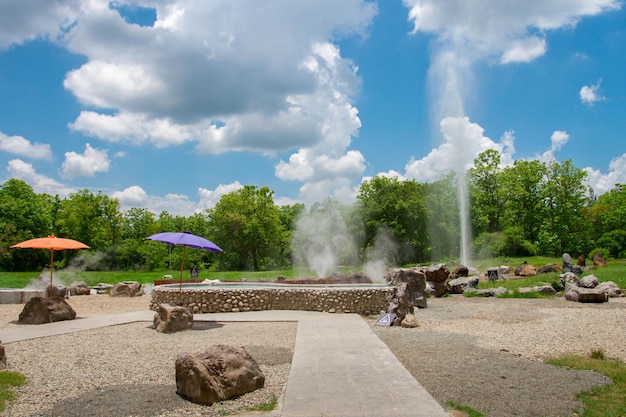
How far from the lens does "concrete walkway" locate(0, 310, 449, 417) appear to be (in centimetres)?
534

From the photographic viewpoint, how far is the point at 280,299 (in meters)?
15.9

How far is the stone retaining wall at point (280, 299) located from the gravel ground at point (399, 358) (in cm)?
173

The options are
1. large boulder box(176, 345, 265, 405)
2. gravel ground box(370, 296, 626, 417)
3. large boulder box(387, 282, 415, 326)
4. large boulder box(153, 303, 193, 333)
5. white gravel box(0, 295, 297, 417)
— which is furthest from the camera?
large boulder box(387, 282, 415, 326)

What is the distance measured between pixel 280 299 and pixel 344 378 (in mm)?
9383

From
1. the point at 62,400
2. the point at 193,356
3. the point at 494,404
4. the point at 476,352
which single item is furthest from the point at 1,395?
the point at 476,352

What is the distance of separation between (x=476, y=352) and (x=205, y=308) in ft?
30.2

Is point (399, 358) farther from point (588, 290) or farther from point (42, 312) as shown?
point (588, 290)

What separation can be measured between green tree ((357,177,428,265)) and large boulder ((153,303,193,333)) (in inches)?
1359

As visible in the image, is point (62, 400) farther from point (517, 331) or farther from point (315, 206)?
point (315, 206)

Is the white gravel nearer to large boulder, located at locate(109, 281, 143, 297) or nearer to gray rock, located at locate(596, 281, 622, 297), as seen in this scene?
large boulder, located at locate(109, 281, 143, 297)

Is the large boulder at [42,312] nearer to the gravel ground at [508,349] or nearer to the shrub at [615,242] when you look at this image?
the gravel ground at [508,349]

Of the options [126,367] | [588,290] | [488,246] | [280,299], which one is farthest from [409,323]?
[488,246]

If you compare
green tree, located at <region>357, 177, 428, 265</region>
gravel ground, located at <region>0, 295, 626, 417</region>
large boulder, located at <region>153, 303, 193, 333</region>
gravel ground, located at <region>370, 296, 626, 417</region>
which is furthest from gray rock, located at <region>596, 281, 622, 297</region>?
green tree, located at <region>357, 177, 428, 265</region>

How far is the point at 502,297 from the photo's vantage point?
19500 mm
